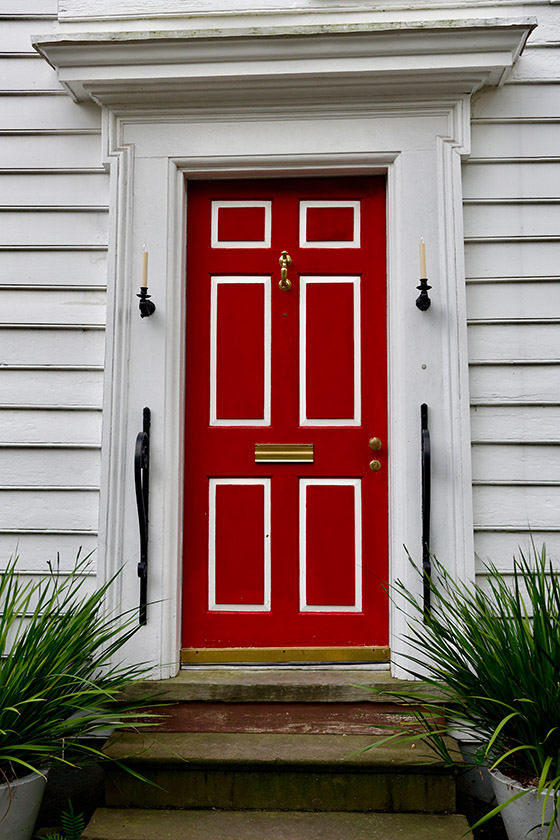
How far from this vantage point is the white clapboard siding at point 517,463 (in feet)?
9.87

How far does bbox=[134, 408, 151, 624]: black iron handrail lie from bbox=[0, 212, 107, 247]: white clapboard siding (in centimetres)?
85

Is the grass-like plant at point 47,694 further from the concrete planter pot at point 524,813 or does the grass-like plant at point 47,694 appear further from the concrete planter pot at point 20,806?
the concrete planter pot at point 524,813

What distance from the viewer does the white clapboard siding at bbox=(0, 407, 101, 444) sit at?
3.10 meters

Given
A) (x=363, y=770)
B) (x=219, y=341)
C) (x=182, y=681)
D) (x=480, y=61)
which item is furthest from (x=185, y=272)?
(x=363, y=770)

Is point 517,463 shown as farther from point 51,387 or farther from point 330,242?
point 51,387

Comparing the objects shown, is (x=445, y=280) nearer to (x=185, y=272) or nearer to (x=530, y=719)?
(x=185, y=272)

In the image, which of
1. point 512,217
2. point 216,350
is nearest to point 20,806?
point 216,350

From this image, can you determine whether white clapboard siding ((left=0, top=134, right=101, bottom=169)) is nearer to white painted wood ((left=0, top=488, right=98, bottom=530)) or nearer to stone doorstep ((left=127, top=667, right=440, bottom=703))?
white painted wood ((left=0, top=488, right=98, bottom=530))

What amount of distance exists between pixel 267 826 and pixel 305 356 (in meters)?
1.82

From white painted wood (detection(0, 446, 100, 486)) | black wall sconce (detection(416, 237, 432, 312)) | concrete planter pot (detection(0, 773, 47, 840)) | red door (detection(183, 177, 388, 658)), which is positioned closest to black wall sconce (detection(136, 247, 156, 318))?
red door (detection(183, 177, 388, 658))

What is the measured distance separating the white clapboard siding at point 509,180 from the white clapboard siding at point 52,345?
175 cm

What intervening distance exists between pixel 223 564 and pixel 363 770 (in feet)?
3.37

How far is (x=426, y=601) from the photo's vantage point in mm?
2854

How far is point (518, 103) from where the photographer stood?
3.12 meters
